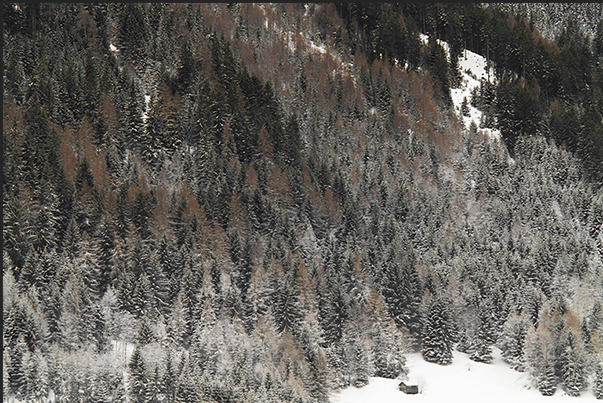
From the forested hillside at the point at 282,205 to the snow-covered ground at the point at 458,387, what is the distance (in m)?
1.77

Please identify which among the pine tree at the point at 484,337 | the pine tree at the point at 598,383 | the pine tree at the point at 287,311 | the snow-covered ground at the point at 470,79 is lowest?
the pine tree at the point at 484,337

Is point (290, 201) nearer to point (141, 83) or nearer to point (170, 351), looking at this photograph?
point (170, 351)

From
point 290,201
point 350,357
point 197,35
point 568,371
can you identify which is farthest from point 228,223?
point 197,35

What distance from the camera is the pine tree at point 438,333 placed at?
84938mm

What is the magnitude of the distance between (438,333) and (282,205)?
1551 inches

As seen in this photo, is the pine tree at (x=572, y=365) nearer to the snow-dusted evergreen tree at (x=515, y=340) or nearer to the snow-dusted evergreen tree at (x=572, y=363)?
the snow-dusted evergreen tree at (x=572, y=363)

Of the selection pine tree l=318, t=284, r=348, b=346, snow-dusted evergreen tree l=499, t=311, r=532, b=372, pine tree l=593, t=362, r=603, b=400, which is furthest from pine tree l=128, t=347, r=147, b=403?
pine tree l=593, t=362, r=603, b=400

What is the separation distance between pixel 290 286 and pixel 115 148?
163 ft

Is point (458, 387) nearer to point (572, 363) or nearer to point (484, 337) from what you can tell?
point (484, 337)

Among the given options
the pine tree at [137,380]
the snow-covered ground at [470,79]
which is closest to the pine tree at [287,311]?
the pine tree at [137,380]

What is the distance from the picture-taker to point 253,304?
284 feet

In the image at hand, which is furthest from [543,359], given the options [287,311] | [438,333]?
[287,311]

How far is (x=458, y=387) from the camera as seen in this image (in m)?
76.3

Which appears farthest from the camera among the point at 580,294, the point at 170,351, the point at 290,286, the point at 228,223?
the point at 228,223
